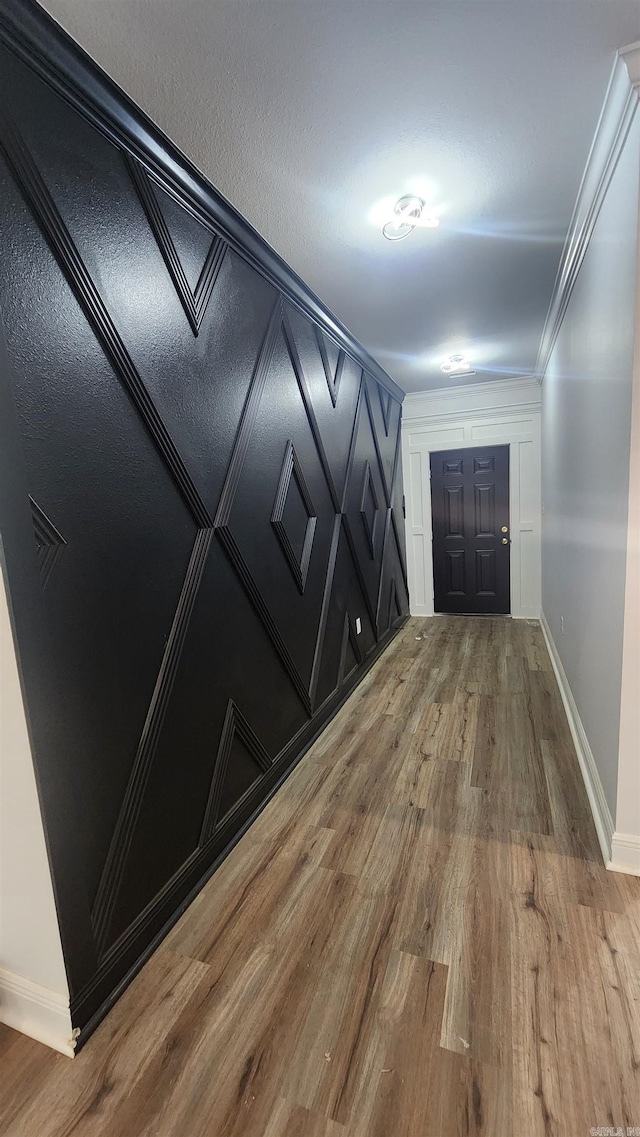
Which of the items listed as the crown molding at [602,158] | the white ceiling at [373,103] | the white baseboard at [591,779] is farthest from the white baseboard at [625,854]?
the white ceiling at [373,103]

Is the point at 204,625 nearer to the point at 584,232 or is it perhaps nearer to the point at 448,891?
the point at 448,891

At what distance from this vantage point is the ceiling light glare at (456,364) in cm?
375

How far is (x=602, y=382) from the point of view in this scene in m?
1.78

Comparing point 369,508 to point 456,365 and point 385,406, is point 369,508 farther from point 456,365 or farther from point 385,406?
point 456,365

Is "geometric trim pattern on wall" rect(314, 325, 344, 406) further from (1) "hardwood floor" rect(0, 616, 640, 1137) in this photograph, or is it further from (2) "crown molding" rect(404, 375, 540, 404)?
(1) "hardwood floor" rect(0, 616, 640, 1137)

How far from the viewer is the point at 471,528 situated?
4.97 metres

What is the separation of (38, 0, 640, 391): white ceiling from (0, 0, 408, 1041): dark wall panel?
0.48 feet

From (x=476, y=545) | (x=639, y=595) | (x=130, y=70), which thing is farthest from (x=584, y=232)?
(x=476, y=545)

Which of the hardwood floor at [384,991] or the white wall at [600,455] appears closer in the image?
the hardwood floor at [384,991]

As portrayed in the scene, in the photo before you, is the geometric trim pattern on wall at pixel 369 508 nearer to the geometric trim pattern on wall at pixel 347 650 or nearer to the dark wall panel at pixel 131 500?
the geometric trim pattern on wall at pixel 347 650

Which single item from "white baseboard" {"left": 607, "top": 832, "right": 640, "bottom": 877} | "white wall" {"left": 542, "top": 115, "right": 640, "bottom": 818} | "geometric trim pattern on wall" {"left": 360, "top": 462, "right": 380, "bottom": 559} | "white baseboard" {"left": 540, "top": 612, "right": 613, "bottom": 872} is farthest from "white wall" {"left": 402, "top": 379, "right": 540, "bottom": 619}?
"white baseboard" {"left": 607, "top": 832, "right": 640, "bottom": 877}

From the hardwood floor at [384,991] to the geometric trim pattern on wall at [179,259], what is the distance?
2.05m

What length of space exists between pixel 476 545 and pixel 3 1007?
481cm

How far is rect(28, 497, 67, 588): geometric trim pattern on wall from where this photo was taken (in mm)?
1041
